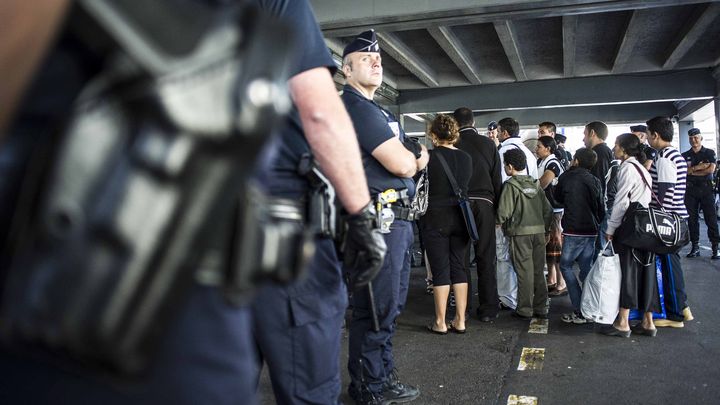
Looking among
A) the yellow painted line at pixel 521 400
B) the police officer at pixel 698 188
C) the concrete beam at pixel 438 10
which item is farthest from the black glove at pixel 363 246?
the police officer at pixel 698 188

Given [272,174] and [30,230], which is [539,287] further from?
[30,230]

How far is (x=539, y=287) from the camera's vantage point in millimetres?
5652

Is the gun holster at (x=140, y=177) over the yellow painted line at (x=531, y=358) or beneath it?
over

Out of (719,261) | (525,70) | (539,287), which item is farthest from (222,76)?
(525,70)

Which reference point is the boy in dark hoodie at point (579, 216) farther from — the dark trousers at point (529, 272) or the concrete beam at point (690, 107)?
the concrete beam at point (690, 107)

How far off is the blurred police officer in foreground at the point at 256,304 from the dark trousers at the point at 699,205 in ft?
28.7

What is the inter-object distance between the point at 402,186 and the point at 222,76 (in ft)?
9.48

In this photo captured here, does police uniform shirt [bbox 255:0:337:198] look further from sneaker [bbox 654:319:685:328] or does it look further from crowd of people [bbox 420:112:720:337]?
sneaker [bbox 654:319:685:328]

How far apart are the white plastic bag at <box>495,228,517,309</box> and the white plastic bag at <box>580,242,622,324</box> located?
1.06 meters

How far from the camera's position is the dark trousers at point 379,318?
336 cm

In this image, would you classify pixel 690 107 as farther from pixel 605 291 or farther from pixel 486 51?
pixel 605 291

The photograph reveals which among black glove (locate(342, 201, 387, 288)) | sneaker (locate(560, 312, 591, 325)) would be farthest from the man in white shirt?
black glove (locate(342, 201, 387, 288))

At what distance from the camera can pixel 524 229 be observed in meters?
5.57

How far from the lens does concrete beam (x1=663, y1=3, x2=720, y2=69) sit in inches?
330
